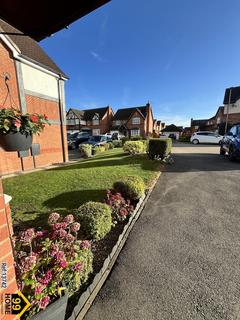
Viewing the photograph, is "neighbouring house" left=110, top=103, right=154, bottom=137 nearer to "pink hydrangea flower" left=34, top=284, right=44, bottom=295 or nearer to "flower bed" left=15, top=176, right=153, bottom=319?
"flower bed" left=15, top=176, right=153, bottom=319

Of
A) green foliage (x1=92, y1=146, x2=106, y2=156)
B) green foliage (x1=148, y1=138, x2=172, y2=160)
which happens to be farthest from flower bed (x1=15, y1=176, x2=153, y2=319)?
green foliage (x1=92, y1=146, x2=106, y2=156)

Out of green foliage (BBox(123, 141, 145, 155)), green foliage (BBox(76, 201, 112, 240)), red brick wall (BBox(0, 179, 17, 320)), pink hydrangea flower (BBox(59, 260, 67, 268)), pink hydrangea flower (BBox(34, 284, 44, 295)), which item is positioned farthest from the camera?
green foliage (BBox(123, 141, 145, 155))

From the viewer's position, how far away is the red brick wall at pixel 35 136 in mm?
7918

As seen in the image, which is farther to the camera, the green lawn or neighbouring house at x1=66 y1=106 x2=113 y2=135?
neighbouring house at x1=66 y1=106 x2=113 y2=135

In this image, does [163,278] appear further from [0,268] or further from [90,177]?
[90,177]

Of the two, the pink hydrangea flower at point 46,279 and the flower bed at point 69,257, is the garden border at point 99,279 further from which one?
the pink hydrangea flower at point 46,279

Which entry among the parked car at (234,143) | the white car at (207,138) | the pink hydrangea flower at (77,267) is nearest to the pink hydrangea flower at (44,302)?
the pink hydrangea flower at (77,267)

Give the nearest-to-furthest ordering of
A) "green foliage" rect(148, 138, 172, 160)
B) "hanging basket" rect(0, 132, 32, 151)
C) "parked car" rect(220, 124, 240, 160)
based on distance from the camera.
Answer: "hanging basket" rect(0, 132, 32, 151), "parked car" rect(220, 124, 240, 160), "green foliage" rect(148, 138, 172, 160)

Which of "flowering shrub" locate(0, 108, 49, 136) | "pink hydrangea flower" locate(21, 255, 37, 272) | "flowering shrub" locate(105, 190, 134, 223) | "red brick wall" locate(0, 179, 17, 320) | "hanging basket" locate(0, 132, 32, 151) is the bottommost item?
"flowering shrub" locate(105, 190, 134, 223)

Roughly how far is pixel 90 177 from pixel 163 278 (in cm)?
482

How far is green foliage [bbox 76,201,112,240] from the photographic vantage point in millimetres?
3121

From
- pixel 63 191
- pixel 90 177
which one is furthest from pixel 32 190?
pixel 90 177

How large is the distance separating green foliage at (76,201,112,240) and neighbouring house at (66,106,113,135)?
44.6m

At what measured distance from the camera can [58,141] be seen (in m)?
11.6
